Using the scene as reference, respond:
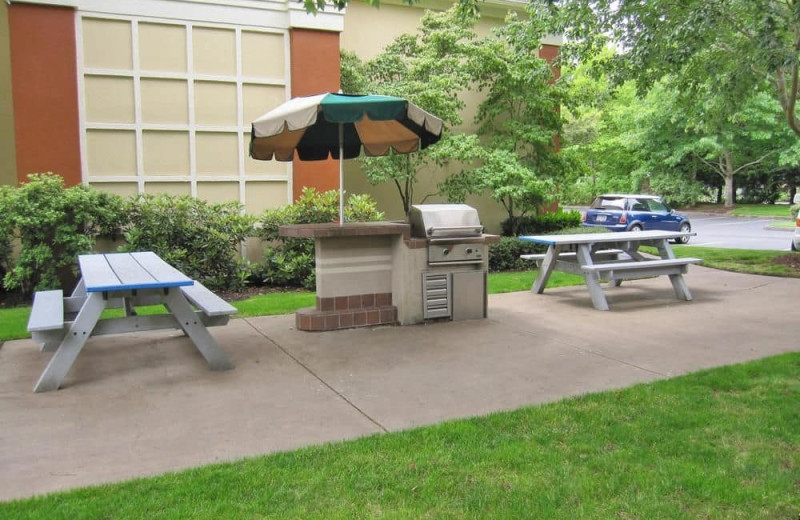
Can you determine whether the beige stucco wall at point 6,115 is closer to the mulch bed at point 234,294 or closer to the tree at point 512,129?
the mulch bed at point 234,294

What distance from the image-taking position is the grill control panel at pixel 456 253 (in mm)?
7008

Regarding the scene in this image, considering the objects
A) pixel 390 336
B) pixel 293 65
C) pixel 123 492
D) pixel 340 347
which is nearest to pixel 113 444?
pixel 123 492

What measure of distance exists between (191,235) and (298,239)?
169 centimetres

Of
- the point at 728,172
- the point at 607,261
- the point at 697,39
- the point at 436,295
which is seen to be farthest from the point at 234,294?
the point at 728,172

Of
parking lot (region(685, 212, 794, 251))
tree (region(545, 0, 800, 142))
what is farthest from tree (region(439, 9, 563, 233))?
parking lot (region(685, 212, 794, 251))

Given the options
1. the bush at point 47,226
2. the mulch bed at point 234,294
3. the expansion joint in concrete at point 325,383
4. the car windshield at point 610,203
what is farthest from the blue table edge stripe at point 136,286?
the car windshield at point 610,203

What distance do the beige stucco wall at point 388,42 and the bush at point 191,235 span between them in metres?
3.54

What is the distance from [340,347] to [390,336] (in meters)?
0.66

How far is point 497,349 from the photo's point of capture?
6000mm

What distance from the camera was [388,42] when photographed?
1320 cm

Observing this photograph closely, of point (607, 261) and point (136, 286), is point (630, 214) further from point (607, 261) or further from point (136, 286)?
point (136, 286)

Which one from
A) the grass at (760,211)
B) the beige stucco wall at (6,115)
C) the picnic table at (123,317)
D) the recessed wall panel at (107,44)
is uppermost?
the recessed wall panel at (107,44)

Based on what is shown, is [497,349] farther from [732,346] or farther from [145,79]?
[145,79]

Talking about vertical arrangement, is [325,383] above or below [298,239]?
below
